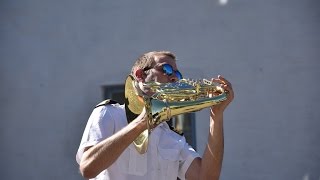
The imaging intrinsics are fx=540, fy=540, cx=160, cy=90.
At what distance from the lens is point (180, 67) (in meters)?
5.52

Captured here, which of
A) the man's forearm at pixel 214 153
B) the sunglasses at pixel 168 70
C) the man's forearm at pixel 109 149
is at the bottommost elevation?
the man's forearm at pixel 214 153

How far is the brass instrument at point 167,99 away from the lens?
253cm

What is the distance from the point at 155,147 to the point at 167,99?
416 millimetres

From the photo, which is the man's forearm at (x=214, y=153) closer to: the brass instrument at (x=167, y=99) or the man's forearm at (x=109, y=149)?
the brass instrument at (x=167, y=99)

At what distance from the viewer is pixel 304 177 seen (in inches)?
195

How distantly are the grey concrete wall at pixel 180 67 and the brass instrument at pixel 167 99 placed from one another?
7.69 feet

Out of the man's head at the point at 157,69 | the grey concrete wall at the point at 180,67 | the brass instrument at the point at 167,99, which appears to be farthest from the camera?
the grey concrete wall at the point at 180,67

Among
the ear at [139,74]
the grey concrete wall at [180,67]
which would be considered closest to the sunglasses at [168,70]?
the ear at [139,74]

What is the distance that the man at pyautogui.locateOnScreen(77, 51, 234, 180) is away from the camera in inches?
103

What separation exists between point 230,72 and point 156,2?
3.76 feet

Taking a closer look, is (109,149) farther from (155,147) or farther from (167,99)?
(155,147)

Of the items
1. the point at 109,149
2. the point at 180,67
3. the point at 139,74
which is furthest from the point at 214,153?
the point at 180,67

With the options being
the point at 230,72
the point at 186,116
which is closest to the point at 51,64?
the point at 186,116

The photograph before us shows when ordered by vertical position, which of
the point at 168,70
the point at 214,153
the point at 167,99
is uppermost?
the point at 168,70
